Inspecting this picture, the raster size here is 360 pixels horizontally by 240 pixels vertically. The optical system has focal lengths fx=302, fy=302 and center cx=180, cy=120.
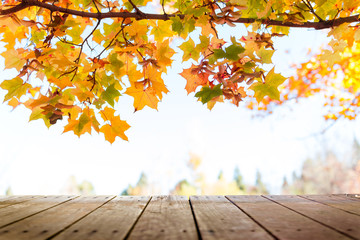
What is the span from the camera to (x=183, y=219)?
1122mm

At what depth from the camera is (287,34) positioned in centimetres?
175

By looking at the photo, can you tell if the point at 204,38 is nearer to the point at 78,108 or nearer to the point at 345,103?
the point at 78,108

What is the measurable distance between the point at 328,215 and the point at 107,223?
0.87 m

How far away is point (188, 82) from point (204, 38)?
0.72 feet

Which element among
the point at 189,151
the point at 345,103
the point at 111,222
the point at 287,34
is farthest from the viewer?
the point at 189,151

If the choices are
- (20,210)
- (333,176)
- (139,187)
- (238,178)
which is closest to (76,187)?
(139,187)

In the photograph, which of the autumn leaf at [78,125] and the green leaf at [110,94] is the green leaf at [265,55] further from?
the autumn leaf at [78,125]

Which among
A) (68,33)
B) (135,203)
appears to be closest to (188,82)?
(135,203)

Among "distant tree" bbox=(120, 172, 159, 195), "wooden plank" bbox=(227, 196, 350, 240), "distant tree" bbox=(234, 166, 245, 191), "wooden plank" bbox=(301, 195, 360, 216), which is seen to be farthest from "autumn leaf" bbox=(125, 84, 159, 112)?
"distant tree" bbox=(234, 166, 245, 191)

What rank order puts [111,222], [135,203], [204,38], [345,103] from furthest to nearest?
[345,103], [135,203], [204,38], [111,222]

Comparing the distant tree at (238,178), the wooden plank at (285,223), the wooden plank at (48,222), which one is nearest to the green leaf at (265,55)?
the wooden plank at (285,223)

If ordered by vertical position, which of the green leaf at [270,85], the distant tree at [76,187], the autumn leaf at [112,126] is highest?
the green leaf at [270,85]

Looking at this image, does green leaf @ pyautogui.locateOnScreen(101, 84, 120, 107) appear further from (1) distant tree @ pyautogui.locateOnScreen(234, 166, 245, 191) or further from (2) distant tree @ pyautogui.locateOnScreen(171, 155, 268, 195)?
(1) distant tree @ pyautogui.locateOnScreen(234, 166, 245, 191)

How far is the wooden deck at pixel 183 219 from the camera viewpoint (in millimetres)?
923
